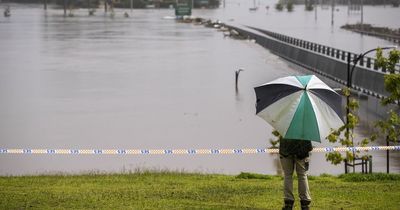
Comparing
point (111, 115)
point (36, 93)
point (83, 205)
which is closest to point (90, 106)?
point (111, 115)

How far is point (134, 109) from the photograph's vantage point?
36.0 m

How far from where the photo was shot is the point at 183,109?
119 ft

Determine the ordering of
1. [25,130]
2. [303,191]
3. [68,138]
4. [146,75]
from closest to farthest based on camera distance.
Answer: [303,191] → [68,138] → [25,130] → [146,75]

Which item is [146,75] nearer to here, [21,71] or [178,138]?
[21,71]

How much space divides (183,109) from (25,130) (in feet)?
28.1

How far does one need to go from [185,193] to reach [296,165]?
1.99m

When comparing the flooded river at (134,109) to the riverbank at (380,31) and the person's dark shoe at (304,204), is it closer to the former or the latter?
the person's dark shoe at (304,204)

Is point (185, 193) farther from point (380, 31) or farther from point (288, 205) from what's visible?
point (380, 31)

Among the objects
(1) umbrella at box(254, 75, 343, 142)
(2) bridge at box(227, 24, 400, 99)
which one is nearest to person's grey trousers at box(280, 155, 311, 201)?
(1) umbrella at box(254, 75, 343, 142)

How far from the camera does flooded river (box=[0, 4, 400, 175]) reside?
78.0ft

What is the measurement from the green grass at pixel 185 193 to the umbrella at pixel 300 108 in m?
1.12

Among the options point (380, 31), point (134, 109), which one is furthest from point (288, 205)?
point (380, 31)

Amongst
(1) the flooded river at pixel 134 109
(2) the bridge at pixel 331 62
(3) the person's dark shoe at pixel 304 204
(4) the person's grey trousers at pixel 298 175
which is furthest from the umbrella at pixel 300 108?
(2) the bridge at pixel 331 62

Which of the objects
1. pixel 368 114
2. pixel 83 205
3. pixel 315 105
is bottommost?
pixel 368 114
